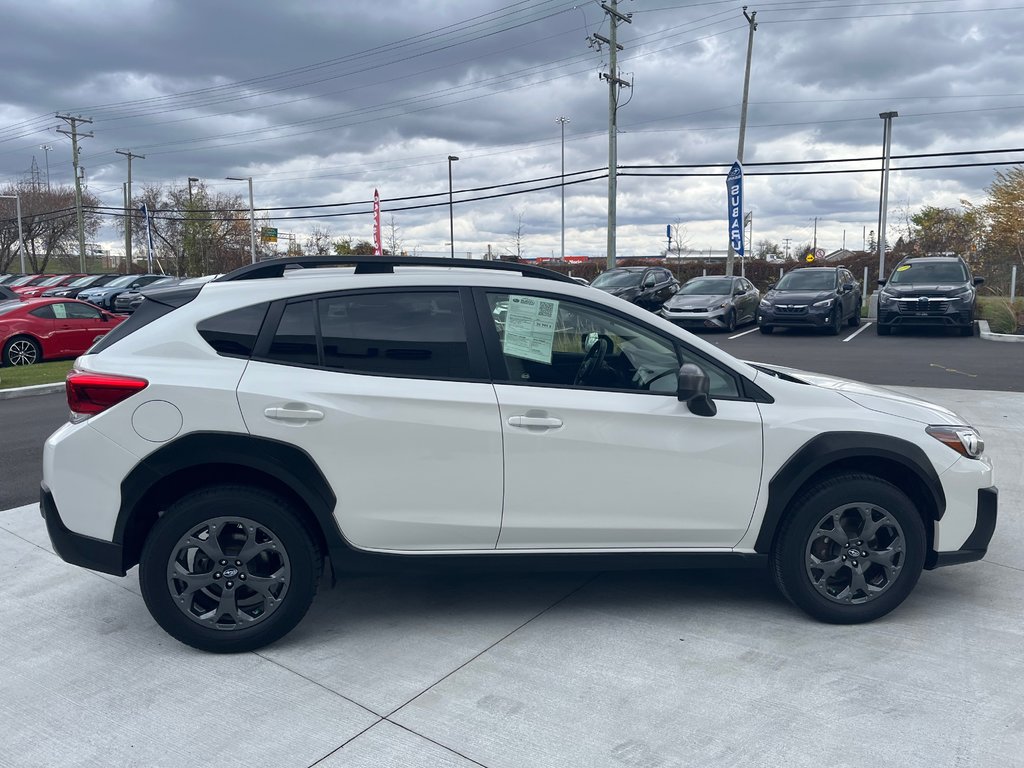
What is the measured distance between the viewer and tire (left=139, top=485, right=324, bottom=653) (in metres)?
3.54

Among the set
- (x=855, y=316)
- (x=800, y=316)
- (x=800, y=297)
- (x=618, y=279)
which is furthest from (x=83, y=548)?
(x=855, y=316)

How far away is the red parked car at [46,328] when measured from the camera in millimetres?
15812

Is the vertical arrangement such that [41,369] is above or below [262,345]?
below

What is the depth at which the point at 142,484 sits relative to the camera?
3539 mm

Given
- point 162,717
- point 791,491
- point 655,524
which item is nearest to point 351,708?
point 162,717

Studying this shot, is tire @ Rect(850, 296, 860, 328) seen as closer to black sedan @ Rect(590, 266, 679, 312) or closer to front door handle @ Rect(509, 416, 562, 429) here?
black sedan @ Rect(590, 266, 679, 312)

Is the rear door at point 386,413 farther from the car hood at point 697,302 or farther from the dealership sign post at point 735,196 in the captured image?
the dealership sign post at point 735,196

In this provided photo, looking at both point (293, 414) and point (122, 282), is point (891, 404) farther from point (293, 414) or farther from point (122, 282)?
point (122, 282)

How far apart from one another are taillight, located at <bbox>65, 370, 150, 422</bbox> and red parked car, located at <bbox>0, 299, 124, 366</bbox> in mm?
13699

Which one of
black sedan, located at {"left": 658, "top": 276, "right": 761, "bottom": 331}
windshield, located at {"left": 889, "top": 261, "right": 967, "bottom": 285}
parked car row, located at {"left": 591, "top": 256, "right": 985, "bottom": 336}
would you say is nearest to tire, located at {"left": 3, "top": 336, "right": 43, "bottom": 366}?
parked car row, located at {"left": 591, "top": 256, "right": 985, "bottom": 336}

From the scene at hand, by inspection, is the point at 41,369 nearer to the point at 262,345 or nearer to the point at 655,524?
the point at 262,345

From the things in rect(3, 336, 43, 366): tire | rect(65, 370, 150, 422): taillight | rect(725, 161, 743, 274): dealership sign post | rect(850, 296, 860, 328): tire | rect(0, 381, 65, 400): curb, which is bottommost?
rect(0, 381, 65, 400): curb

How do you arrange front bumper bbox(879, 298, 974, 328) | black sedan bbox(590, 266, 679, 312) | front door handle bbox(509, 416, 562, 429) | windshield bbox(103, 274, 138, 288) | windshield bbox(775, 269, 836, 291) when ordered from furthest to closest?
1. windshield bbox(103, 274, 138, 288)
2. black sedan bbox(590, 266, 679, 312)
3. windshield bbox(775, 269, 836, 291)
4. front bumper bbox(879, 298, 974, 328)
5. front door handle bbox(509, 416, 562, 429)

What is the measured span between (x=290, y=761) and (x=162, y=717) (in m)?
0.64
